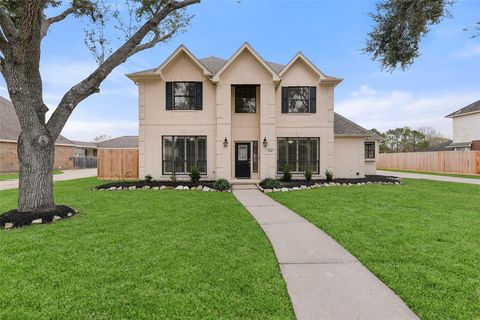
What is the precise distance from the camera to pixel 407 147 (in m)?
46.0

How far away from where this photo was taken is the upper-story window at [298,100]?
14367 mm

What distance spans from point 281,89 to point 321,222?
31.7 ft

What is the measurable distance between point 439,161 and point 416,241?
2479 cm

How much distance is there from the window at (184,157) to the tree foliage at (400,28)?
8.80m

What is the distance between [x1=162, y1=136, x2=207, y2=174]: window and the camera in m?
14.0

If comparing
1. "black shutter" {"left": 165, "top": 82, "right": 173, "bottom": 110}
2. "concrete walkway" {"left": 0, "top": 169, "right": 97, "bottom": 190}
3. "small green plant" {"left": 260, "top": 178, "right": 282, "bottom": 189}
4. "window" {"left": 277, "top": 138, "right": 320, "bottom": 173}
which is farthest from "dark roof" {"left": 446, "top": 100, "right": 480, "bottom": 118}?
"concrete walkway" {"left": 0, "top": 169, "right": 97, "bottom": 190}

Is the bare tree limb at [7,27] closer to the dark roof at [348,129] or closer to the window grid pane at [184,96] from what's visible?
the window grid pane at [184,96]

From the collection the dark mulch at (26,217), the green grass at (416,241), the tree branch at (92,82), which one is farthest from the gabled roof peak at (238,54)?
the dark mulch at (26,217)

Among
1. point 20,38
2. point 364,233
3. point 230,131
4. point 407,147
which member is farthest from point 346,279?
point 407,147

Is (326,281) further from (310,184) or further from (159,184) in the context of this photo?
(159,184)

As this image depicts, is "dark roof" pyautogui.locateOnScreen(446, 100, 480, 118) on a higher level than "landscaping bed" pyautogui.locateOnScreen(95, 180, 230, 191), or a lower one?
higher

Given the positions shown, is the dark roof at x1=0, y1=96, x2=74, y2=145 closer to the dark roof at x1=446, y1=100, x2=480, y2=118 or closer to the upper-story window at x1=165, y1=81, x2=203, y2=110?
the upper-story window at x1=165, y1=81, x2=203, y2=110

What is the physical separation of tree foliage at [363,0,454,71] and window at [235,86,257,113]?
6143 millimetres

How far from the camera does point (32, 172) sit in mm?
6816
